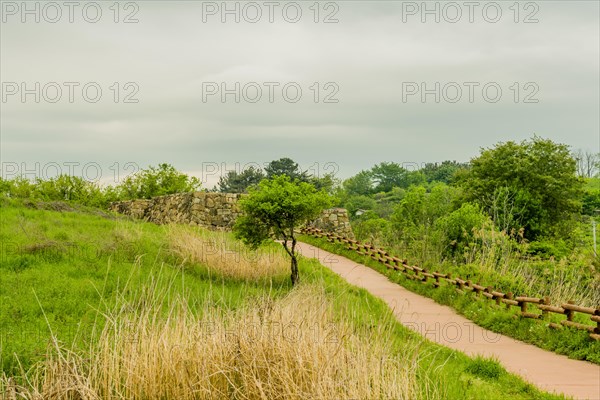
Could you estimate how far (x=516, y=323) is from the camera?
436 inches

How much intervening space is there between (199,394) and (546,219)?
879 inches

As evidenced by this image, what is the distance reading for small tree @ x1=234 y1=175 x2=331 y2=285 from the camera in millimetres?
13680

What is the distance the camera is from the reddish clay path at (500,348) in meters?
7.89

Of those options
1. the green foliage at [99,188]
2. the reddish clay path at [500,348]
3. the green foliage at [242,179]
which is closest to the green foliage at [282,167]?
the green foliage at [242,179]

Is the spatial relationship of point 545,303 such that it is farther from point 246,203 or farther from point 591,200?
point 591,200

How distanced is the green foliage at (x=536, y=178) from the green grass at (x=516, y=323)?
1301cm

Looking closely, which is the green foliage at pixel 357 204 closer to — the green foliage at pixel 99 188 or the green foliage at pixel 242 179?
the green foliage at pixel 242 179

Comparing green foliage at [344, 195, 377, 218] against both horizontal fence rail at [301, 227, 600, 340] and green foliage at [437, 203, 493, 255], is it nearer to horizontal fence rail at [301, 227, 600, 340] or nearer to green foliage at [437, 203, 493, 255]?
horizontal fence rail at [301, 227, 600, 340]

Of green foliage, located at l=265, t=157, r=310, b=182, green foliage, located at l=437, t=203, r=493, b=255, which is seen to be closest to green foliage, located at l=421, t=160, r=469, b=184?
green foliage, located at l=265, t=157, r=310, b=182

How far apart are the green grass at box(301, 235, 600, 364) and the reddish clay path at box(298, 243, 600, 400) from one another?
162 mm

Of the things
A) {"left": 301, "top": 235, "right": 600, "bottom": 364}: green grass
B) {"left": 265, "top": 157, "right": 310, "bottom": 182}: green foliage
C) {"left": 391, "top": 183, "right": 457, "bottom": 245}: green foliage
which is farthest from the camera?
{"left": 265, "top": 157, "right": 310, "bottom": 182}: green foliage

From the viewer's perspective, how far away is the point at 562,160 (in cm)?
2780

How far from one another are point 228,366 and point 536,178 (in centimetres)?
2402

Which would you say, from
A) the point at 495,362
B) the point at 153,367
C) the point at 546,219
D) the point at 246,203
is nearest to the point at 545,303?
the point at 495,362
